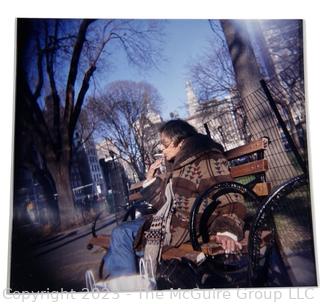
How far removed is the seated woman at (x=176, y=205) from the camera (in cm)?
337

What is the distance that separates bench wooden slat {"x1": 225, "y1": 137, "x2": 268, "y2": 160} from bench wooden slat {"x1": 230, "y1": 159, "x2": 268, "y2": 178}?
120 millimetres

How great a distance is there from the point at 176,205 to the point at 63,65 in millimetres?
2079

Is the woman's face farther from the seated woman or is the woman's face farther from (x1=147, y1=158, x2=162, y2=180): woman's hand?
(x1=147, y1=158, x2=162, y2=180): woman's hand

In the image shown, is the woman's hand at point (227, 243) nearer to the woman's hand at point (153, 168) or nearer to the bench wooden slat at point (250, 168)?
the bench wooden slat at point (250, 168)

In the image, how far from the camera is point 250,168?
137 inches

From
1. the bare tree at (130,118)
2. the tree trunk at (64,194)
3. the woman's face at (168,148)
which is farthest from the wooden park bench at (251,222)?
the bare tree at (130,118)

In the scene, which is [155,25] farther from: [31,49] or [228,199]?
[228,199]

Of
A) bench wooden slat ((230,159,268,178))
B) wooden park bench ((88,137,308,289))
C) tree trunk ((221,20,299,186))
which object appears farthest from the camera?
tree trunk ((221,20,299,186))

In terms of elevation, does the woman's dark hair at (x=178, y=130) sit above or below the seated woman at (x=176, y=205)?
above

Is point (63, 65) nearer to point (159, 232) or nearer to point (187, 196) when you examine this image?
point (187, 196)

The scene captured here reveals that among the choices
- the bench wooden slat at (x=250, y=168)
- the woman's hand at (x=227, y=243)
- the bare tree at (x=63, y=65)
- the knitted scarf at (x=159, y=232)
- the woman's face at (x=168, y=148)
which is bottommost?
the woman's hand at (x=227, y=243)

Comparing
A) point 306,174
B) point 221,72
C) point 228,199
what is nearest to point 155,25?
point 221,72

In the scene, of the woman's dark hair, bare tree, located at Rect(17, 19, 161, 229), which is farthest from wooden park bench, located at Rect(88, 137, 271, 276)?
bare tree, located at Rect(17, 19, 161, 229)

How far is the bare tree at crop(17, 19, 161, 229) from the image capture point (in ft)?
12.4
